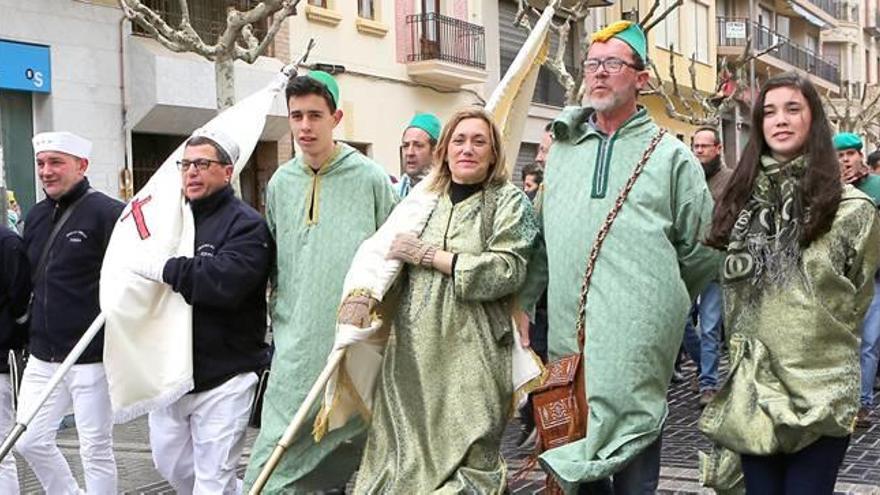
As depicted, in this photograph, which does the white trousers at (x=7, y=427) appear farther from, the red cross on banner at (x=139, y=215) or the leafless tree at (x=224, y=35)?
the leafless tree at (x=224, y=35)

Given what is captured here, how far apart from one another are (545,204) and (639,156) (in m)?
0.42

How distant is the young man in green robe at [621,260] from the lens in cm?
455

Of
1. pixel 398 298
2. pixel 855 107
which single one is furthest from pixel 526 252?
pixel 855 107

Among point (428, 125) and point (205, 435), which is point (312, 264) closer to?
point (205, 435)

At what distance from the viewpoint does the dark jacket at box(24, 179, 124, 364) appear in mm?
6090

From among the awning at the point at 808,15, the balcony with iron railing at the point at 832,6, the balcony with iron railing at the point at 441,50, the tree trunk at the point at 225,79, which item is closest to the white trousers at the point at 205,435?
the tree trunk at the point at 225,79

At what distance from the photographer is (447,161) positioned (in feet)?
17.0

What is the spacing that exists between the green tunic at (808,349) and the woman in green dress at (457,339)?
1.09 meters

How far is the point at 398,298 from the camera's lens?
5.20 metres

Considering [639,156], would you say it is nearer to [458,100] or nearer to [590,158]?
[590,158]

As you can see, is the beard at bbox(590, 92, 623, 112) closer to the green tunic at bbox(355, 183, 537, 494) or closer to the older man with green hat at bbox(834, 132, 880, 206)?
the green tunic at bbox(355, 183, 537, 494)

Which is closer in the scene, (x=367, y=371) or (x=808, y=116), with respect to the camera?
(x=808, y=116)

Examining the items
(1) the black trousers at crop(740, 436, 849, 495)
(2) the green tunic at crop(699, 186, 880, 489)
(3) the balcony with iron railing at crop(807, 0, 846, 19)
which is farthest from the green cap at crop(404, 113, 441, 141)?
(3) the balcony with iron railing at crop(807, 0, 846, 19)

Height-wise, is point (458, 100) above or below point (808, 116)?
above
